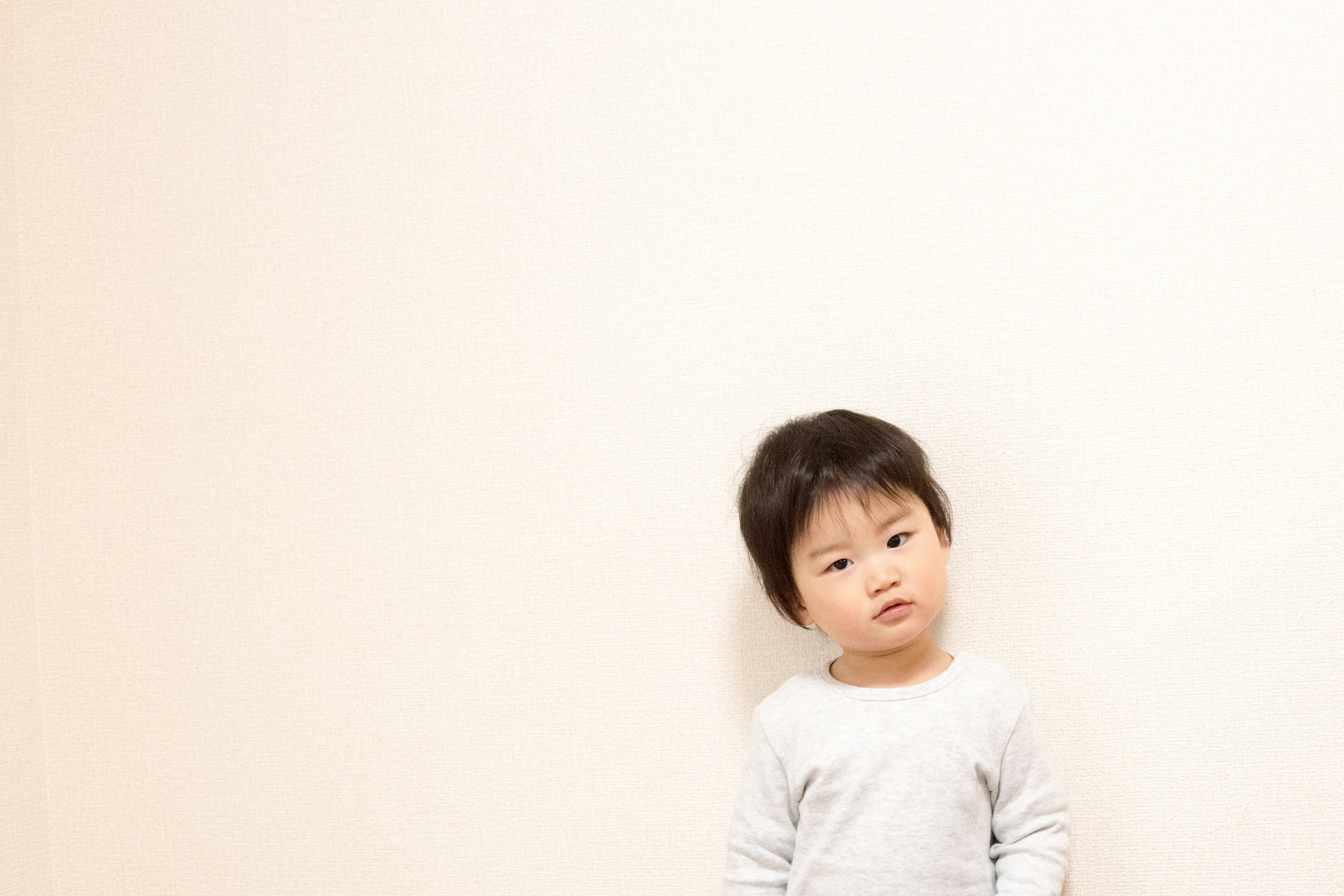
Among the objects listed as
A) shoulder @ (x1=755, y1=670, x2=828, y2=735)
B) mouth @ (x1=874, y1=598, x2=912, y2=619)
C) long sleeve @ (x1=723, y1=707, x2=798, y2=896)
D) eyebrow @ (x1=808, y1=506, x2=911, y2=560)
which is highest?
eyebrow @ (x1=808, y1=506, x2=911, y2=560)

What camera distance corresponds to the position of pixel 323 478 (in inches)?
49.8

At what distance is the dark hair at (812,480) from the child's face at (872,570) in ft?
0.04

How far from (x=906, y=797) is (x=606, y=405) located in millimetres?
524

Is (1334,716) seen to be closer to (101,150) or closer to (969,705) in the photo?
(969,705)

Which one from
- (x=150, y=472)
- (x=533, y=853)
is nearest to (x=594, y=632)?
(x=533, y=853)

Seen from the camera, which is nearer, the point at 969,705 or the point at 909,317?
the point at 969,705

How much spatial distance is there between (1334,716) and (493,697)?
88 centimetres

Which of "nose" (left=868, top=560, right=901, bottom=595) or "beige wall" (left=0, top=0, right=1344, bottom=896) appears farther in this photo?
"beige wall" (left=0, top=0, right=1344, bottom=896)

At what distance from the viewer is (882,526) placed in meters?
0.97

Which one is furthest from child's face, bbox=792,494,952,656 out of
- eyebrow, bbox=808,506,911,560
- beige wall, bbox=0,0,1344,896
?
beige wall, bbox=0,0,1344,896

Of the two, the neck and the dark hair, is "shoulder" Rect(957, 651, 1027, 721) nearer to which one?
the neck

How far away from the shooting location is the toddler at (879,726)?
0.96m

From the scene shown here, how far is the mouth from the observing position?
0.97 m

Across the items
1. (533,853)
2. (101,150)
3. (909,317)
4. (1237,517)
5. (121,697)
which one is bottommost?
(533,853)
